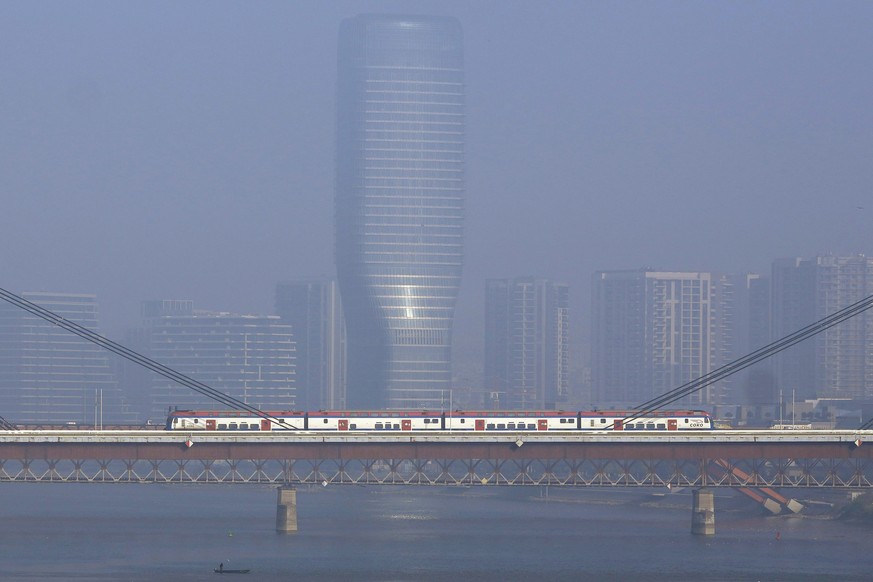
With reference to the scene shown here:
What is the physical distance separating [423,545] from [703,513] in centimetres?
2530

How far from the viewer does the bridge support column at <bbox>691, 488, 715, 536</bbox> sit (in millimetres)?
137375

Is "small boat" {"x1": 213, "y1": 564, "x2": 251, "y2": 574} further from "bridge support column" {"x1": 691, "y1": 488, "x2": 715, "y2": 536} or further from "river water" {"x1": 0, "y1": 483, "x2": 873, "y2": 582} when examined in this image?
"bridge support column" {"x1": 691, "y1": 488, "x2": 715, "y2": 536}

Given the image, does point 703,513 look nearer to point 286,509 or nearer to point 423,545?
point 423,545

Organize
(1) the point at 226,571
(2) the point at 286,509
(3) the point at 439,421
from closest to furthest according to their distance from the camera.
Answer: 1. (1) the point at 226,571
2. (2) the point at 286,509
3. (3) the point at 439,421

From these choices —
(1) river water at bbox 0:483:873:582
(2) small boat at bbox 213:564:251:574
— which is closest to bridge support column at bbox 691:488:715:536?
(1) river water at bbox 0:483:873:582

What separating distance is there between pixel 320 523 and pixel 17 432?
120ft

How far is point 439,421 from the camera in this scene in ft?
453

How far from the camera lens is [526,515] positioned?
172000 mm

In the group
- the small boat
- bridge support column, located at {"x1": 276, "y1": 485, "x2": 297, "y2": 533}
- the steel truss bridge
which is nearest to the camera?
the small boat

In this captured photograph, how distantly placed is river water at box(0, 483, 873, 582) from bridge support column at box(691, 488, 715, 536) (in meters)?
1.88

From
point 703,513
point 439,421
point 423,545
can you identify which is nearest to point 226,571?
point 423,545

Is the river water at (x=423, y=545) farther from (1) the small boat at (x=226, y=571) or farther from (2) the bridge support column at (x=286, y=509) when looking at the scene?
(2) the bridge support column at (x=286, y=509)

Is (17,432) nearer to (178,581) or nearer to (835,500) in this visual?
(178,581)

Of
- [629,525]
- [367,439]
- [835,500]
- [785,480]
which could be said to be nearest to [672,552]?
[785,480]
